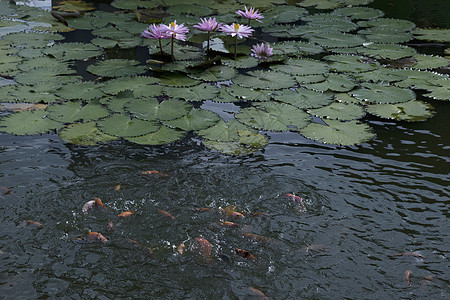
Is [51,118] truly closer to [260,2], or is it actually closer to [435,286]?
[435,286]

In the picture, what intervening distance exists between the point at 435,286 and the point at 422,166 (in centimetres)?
132

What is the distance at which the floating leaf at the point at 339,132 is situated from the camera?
12.6 feet

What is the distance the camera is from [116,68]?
16.6 feet

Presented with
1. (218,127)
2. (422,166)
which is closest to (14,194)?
(218,127)

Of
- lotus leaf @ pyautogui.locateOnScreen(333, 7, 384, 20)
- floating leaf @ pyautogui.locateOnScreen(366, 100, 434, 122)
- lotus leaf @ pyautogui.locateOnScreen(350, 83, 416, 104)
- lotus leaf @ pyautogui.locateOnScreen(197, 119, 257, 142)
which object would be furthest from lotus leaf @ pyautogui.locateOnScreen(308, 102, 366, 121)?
lotus leaf @ pyautogui.locateOnScreen(333, 7, 384, 20)

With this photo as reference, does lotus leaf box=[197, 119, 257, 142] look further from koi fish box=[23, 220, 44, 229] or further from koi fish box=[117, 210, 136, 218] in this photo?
koi fish box=[23, 220, 44, 229]

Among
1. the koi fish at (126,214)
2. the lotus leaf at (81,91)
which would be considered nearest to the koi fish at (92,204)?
the koi fish at (126,214)

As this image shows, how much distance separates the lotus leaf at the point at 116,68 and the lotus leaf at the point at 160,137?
4.26 feet

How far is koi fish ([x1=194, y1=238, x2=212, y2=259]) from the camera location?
2.60 meters

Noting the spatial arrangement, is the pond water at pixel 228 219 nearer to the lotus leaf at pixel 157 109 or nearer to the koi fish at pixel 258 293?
the koi fish at pixel 258 293

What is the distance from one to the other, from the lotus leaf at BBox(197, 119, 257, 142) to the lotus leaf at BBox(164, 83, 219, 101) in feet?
1.56

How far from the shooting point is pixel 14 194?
3059 millimetres

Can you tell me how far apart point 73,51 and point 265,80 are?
236 centimetres

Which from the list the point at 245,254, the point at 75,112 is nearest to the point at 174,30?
the point at 75,112
